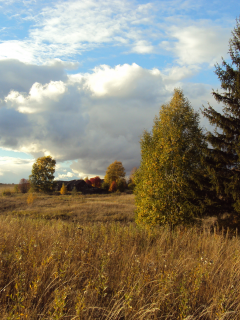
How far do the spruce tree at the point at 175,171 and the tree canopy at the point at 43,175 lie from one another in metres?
45.6

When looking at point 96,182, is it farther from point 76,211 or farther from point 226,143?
point 226,143

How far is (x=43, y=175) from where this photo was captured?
59.8m

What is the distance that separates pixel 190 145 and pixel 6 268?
16.0 m

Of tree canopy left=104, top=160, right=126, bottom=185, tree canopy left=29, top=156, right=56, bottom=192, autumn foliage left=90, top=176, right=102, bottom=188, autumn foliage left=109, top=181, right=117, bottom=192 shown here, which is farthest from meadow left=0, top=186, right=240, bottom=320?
autumn foliage left=90, top=176, right=102, bottom=188

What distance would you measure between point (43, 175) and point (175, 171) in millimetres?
49325

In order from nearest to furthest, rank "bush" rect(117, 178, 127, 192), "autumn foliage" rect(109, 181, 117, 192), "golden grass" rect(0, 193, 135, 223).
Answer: "golden grass" rect(0, 193, 135, 223) → "bush" rect(117, 178, 127, 192) → "autumn foliage" rect(109, 181, 117, 192)

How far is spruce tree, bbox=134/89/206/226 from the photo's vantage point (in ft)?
52.3

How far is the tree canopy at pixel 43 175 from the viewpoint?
58312mm

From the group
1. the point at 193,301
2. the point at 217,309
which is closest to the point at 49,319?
the point at 193,301

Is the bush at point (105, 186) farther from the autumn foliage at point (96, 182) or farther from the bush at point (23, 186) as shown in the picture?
the bush at point (23, 186)

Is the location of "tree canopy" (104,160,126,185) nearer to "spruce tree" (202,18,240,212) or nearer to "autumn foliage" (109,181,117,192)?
"autumn foliage" (109,181,117,192)

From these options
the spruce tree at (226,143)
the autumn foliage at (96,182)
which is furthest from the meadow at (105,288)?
the autumn foliage at (96,182)

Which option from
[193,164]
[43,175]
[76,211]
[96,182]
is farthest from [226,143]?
[96,182]

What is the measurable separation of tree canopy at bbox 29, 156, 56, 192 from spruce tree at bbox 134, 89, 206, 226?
4555 centimetres
